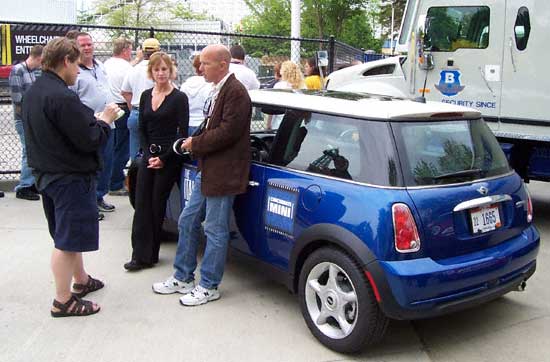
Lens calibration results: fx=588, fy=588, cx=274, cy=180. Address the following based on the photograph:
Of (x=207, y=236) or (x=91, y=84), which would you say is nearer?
(x=207, y=236)

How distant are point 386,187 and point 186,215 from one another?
1652mm

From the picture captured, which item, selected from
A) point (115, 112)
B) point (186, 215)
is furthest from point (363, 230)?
→ point (115, 112)

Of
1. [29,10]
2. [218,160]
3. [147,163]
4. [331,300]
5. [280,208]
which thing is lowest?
[331,300]

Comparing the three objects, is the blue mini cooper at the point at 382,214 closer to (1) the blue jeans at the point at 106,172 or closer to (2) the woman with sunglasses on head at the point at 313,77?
(1) the blue jeans at the point at 106,172

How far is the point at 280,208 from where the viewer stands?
3998 mm

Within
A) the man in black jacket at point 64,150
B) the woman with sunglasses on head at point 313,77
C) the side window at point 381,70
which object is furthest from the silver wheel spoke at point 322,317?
the woman with sunglasses on head at point 313,77

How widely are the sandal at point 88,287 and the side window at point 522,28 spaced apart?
509cm

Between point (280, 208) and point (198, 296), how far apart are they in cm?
96

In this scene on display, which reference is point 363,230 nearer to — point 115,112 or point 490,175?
point 490,175

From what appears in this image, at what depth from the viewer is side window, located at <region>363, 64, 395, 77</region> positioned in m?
7.87

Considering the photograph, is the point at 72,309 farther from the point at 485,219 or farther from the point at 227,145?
the point at 485,219

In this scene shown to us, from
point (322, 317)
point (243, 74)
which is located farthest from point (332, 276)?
point (243, 74)

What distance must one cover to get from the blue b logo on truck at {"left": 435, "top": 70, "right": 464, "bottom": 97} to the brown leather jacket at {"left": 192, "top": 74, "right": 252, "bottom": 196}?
3.90 m

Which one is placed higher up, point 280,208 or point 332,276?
point 280,208
